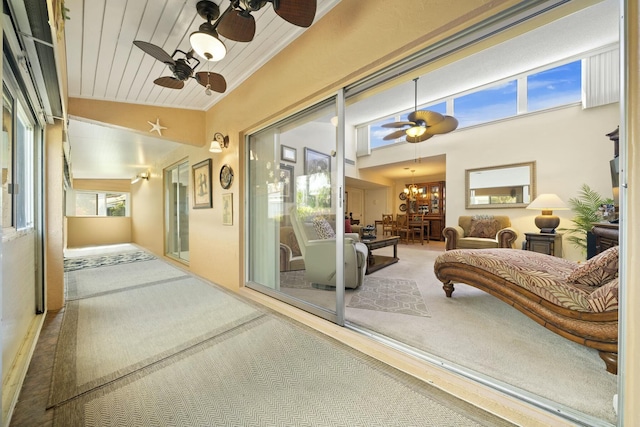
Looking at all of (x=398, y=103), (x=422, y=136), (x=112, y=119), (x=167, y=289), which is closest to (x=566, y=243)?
(x=422, y=136)

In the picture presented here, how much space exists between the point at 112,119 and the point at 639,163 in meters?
4.42

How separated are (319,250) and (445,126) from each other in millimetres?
3185

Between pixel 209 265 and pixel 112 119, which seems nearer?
pixel 112 119

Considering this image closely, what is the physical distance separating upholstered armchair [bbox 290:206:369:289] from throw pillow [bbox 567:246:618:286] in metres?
1.72

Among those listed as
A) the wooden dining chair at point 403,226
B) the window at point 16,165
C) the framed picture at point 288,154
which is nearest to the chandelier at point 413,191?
the wooden dining chair at point 403,226

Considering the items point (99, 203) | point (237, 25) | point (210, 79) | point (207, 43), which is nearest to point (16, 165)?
point (210, 79)

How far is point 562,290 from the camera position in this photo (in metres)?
1.59

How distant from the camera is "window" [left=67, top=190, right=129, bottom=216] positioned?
27.1ft

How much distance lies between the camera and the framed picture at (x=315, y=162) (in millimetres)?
2201

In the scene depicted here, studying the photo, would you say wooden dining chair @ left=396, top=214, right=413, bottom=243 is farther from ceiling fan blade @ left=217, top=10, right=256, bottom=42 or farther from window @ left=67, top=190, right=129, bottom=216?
window @ left=67, top=190, right=129, bottom=216

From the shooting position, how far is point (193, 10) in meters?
1.78

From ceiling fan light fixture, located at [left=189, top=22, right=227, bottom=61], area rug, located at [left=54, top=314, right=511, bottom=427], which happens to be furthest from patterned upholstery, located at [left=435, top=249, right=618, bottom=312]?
ceiling fan light fixture, located at [left=189, top=22, right=227, bottom=61]

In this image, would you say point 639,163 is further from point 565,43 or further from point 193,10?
point 565,43

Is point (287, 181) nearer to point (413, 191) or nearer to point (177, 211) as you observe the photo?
point (177, 211)
